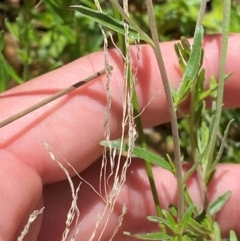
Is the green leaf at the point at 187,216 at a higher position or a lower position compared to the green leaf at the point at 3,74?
lower

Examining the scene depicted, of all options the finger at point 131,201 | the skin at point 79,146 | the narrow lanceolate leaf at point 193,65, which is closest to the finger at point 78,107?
the skin at point 79,146

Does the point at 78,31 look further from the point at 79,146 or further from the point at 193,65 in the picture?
the point at 193,65

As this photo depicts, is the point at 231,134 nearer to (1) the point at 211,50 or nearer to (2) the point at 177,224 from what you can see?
(1) the point at 211,50

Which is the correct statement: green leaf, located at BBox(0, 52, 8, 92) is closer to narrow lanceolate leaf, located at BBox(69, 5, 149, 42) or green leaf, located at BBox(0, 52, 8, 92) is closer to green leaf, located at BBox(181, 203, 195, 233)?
narrow lanceolate leaf, located at BBox(69, 5, 149, 42)

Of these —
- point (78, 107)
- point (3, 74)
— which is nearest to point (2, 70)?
point (3, 74)

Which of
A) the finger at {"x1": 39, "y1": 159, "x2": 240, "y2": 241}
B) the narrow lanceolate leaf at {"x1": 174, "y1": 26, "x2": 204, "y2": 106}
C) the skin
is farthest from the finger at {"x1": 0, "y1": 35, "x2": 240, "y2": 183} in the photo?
the narrow lanceolate leaf at {"x1": 174, "y1": 26, "x2": 204, "y2": 106}

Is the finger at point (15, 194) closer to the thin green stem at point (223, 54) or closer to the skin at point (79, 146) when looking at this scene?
the skin at point (79, 146)

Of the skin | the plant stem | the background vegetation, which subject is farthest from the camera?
the background vegetation

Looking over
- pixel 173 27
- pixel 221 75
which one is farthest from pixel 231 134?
pixel 221 75
